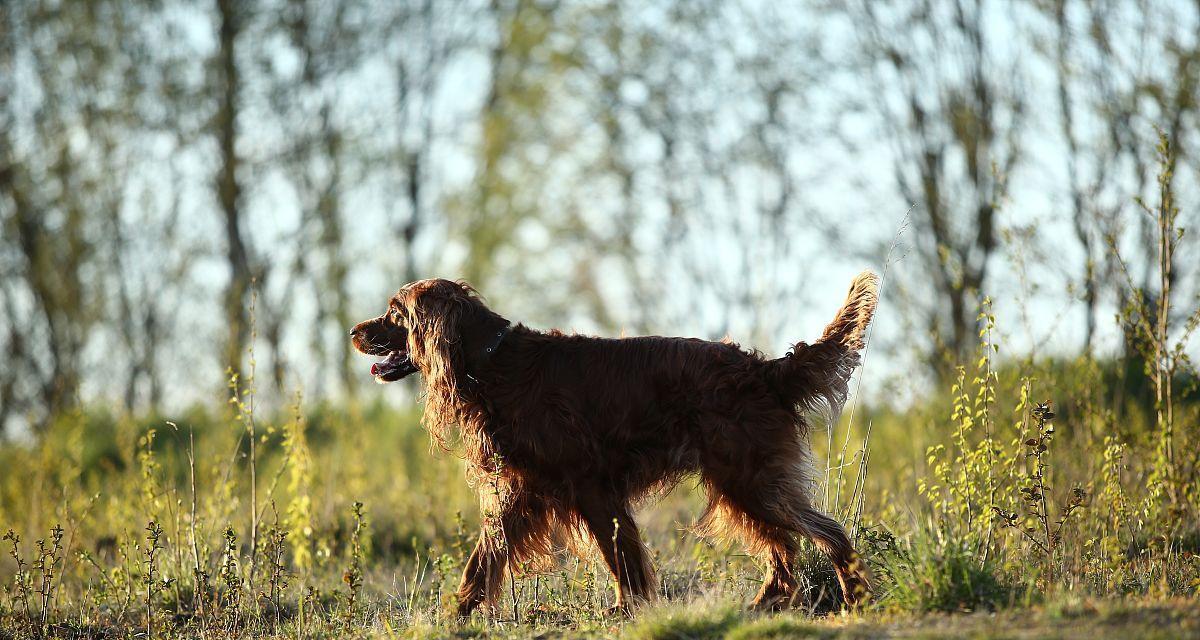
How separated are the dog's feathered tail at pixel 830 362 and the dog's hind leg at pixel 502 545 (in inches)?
48.8

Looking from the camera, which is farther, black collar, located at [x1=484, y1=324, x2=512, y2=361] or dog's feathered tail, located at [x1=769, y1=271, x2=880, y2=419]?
black collar, located at [x1=484, y1=324, x2=512, y2=361]

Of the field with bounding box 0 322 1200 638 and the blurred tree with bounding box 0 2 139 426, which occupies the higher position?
the blurred tree with bounding box 0 2 139 426

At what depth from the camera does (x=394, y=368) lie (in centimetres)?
550

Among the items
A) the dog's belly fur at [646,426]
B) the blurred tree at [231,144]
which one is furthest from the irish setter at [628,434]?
the blurred tree at [231,144]

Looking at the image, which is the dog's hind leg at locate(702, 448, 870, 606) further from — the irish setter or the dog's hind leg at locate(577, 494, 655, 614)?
the dog's hind leg at locate(577, 494, 655, 614)

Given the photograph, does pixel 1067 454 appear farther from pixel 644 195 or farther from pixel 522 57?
pixel 522 57

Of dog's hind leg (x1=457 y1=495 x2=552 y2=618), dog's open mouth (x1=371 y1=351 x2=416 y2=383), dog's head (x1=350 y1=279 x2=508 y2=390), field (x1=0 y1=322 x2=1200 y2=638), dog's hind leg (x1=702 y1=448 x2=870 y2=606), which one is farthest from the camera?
dog's open mouth (x1=371 y1=351 x2=416 y2=383)

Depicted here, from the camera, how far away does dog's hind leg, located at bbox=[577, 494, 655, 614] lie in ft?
16.5

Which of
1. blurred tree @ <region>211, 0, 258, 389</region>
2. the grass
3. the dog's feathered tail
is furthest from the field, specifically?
blurred tree @ <region>211, 0, 258, 389</region>

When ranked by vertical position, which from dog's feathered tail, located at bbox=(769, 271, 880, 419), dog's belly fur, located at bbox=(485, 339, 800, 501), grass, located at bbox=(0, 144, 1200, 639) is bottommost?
grass, located at bbox=(0, 144, 1200, 639)

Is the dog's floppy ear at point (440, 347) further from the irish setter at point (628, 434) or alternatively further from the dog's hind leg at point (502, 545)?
the dog's hind leg at point (502, 545)

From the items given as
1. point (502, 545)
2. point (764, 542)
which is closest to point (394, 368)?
point (502, 545)

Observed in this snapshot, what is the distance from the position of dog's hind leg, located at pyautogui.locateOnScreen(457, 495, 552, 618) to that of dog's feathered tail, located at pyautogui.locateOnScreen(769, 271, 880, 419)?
1238 mm

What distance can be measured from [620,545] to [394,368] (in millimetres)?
1413
